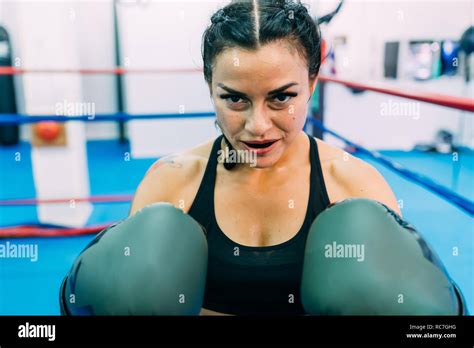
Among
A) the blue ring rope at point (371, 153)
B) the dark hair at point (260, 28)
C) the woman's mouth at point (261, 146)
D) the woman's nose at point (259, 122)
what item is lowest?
the blue ring rope at point (371, 153)

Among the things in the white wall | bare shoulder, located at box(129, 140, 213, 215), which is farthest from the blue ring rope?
the white wall

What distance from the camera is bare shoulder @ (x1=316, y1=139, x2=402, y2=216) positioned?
2.37ft

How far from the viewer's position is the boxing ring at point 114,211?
1252 mm

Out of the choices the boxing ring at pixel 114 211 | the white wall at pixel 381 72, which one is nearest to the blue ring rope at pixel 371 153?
the boxing ring at pixel 114 211

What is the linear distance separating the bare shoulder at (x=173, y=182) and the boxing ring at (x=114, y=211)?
48cm

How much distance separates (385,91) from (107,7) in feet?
10.3

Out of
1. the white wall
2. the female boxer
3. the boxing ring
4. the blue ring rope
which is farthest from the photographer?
the white wall

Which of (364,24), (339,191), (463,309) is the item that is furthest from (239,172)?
(364,24)

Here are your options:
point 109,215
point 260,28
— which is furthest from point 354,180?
point 109,215

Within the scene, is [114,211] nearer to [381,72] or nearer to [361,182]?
[361,182]

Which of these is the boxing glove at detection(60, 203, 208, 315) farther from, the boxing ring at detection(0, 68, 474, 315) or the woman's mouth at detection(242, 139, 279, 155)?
the boxing ring at detection(0, 68, 474, 315)

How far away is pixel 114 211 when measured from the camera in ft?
6.99

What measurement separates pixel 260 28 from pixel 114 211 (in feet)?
5.63

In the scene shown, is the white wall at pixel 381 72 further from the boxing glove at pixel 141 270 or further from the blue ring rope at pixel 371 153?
the boxing glove at pixel 141 270
